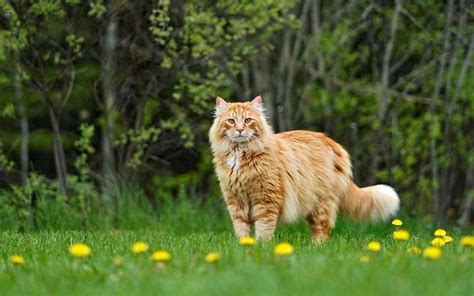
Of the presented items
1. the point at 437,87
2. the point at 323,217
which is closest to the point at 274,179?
the point at 323,217

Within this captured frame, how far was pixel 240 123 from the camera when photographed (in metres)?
8.46

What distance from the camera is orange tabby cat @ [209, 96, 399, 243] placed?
845 cm

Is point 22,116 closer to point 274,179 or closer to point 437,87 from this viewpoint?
point 437,87

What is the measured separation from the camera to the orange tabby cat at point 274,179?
845 cm

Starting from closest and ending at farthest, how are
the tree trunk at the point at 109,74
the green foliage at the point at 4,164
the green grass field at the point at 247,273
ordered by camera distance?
the green grass field at the point at 247,273
the green foliage at the point at 4,164
the tree trunk at the point at 109,74

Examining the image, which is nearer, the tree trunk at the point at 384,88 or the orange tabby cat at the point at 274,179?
the orange tabby cat at the point at 274,179

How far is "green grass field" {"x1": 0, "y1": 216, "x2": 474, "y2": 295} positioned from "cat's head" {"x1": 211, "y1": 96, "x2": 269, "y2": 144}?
1.60 meters

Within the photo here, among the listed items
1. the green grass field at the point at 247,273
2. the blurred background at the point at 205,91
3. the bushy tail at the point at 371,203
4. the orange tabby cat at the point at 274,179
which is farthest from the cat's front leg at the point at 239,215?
the blurred background at the point at 205,91

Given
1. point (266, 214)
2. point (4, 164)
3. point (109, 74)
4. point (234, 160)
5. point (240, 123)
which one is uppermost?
point (109, 74)

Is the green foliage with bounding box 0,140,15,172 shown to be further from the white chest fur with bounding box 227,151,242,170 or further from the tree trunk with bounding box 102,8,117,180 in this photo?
the white chest fur with bounding box 227,151,242,170

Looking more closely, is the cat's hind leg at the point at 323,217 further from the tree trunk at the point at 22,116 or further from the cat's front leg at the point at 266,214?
the tree trunk at the point at 22,116

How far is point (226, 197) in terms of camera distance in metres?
8.60

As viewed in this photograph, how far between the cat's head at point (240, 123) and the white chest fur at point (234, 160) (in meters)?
0.10

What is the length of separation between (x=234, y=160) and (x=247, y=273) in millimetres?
3237
